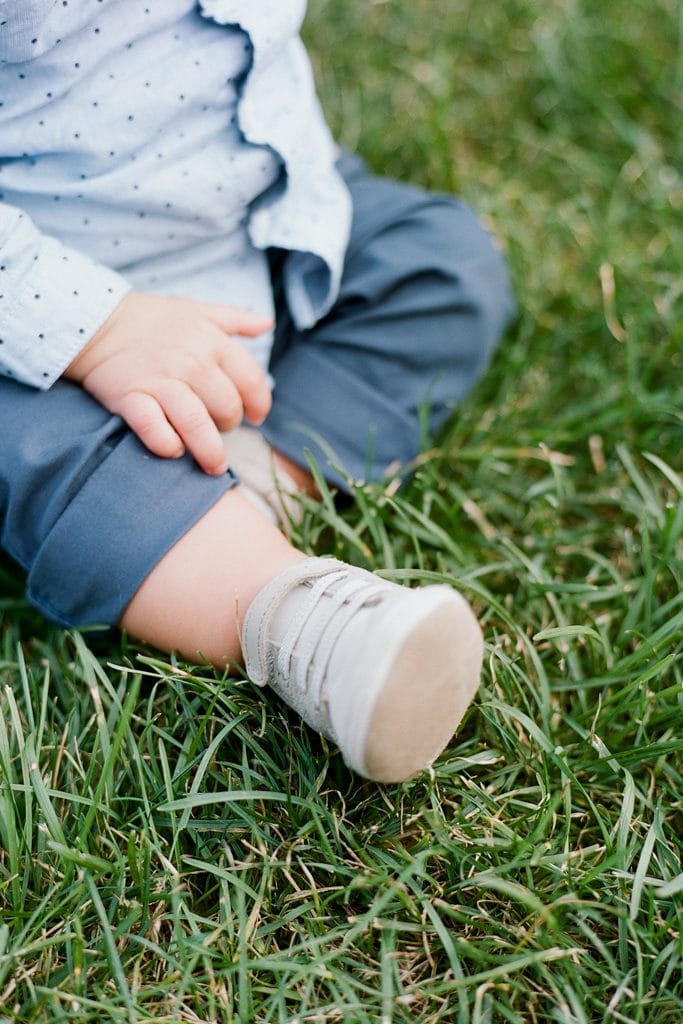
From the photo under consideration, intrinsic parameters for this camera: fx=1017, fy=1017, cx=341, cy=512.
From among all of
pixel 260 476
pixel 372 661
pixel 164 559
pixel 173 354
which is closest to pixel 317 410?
pixel 260 476

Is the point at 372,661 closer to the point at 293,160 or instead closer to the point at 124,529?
the point at 124,529

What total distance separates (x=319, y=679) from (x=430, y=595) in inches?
5.7

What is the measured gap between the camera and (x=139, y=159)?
1234 mm

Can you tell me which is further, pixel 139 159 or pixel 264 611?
pixel 139 159

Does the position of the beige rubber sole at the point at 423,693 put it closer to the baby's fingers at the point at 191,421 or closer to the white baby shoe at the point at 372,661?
the white baby shoe at the point at 372,661

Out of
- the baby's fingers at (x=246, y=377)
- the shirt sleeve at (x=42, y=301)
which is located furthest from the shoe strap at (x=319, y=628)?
the shirt sleeve at (x=42, y=301)

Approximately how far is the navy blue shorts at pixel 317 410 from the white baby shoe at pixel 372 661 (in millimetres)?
184

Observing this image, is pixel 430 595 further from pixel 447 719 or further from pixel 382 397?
pixel 382 397

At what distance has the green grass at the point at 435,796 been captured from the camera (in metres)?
0.95

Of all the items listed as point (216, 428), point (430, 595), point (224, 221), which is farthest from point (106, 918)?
point (224, 221)

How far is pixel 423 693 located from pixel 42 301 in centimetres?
62

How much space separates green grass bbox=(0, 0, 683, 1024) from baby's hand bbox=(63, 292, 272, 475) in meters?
0.20

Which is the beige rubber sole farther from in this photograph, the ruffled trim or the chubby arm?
the ruffled trim

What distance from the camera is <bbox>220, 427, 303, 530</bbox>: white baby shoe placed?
130 cm
